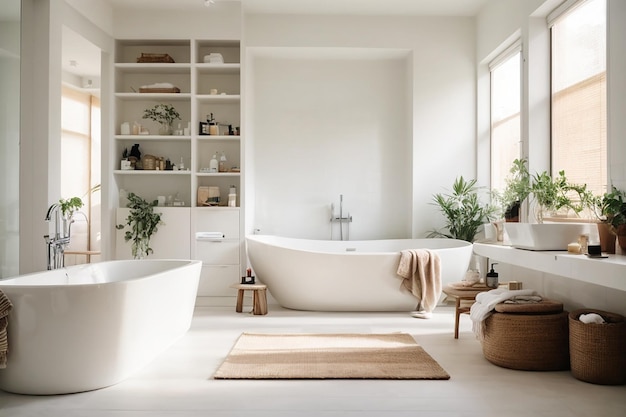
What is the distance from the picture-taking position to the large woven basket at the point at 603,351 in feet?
9.60

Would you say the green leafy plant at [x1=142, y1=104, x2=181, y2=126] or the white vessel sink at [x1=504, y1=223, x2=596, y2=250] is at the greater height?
the green leafy plant at [x1=142, y1=104, x2=181, y2=126]

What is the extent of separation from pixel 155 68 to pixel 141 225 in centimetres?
170

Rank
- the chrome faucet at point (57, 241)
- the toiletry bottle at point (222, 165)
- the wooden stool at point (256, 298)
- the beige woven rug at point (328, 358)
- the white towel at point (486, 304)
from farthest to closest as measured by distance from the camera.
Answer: the toiletry bottle at point (222, 165)
the wooden stool at point (256, 298)
the chrome faucet at point (57, 241)
the white towel at point (486, 304)
the beige woven rug at point (328, 358)

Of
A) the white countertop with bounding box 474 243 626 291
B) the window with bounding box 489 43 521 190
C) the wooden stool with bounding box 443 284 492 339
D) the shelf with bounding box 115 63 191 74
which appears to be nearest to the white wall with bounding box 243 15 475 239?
the shelf with bounding box 115 63 191 74

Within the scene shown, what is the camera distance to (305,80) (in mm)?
6484

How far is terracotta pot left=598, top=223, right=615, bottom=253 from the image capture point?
10.2 feet

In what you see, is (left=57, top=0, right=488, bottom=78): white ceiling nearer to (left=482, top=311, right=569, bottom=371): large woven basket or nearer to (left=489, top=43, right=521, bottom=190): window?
(left=489, top=43, right=521, bottom=190): window

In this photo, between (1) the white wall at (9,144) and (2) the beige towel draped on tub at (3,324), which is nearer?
(2) the beige towel draped on tub at (3,324)

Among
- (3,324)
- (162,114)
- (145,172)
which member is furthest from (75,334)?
(162,114)

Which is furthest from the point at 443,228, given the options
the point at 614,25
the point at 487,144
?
the point at 614,25

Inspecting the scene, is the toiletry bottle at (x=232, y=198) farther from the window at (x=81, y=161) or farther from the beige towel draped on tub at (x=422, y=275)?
the window at (x=81, y=161)

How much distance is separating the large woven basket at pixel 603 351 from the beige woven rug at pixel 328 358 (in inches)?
29.7

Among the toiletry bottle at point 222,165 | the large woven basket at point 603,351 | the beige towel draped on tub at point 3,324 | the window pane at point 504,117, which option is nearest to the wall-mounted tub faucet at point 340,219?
the toiletry bottle at point 222,165

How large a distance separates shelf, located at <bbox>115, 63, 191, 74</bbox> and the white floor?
Result: 3308mm
